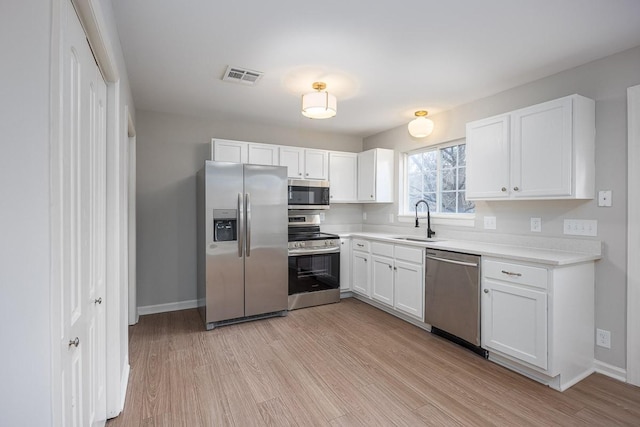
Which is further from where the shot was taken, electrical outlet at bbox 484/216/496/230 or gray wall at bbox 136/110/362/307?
gray wall at bbox 136/110/362/307

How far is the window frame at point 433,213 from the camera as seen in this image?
3.55 metres

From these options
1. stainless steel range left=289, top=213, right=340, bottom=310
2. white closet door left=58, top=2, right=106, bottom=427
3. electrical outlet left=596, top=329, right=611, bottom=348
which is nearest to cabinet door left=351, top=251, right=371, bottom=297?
stainless steel range left=289, top=213, right=340, bottom=310

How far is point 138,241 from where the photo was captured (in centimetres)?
377

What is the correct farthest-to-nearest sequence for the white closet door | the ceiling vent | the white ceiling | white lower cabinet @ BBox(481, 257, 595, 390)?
the ceiling vent < white lower cabinet @ BBox(481, 257, 595, 390) < the white ceiling < the white closet door

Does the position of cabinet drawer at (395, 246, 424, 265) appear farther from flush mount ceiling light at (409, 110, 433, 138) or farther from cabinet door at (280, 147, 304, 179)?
cabinet door at (280, 147, 304, 179)

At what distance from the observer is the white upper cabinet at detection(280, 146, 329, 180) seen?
427 centimetres

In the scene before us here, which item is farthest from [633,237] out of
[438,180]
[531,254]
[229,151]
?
[229,151]

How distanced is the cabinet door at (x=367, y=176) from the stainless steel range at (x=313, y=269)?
820mm

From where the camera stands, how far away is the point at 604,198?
245 centimetres

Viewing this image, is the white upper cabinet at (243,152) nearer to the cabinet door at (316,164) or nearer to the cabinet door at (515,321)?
the cabinet door at (316,164)

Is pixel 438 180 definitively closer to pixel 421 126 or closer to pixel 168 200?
pixel 421 126

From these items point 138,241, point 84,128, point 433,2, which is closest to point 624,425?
point 433,2

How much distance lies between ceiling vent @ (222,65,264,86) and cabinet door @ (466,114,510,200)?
2.08 metres

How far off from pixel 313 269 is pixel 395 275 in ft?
3.39
